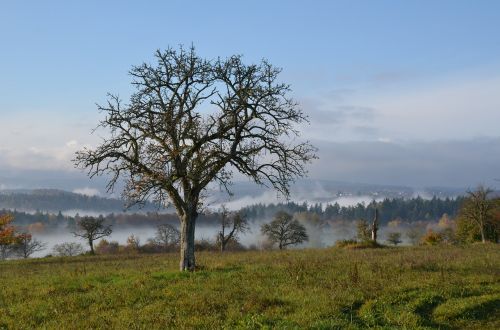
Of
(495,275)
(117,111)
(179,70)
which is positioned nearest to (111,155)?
(117,111)

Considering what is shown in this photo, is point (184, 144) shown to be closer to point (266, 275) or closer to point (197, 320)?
point (266, 275)

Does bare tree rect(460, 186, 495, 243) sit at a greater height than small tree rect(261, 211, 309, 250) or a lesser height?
greater

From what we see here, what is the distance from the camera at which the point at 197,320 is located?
14.2 m

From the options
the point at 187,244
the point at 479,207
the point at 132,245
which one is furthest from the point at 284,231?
the point at 187,244

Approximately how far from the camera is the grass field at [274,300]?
1417 cm

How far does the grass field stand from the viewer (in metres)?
14.2

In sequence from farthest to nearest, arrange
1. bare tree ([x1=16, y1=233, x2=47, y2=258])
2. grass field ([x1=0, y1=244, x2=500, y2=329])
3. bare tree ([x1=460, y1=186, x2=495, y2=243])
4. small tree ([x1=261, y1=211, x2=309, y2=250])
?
bare tree ([x1=16, y1=233, x2=47, y2=258]) < small tree ([x1=261, y1=211, x2=309, y2=250]) < bare tree ([x1=460, y1=186, x2=495, y2=243]) < grass field ([x1=0, y1=244, x2=500, y2=329])

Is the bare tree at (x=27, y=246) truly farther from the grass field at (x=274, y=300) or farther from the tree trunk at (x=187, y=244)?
the grass field at (x=274, y=300)

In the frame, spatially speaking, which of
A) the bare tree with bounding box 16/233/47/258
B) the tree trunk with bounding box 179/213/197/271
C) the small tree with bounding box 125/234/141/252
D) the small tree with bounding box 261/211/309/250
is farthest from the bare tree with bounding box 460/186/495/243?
the bare tree with bounding box 16/233/47/258

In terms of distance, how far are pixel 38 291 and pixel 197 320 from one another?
34.7 feet

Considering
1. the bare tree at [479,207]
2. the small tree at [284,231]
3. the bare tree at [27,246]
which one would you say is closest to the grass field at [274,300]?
the bare tree at [479,207]

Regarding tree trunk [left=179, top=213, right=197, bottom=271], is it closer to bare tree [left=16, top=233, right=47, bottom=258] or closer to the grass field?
the grass field

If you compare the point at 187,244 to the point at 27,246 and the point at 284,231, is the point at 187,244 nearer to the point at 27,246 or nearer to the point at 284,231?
the point at 284,231

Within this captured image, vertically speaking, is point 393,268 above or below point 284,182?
below
